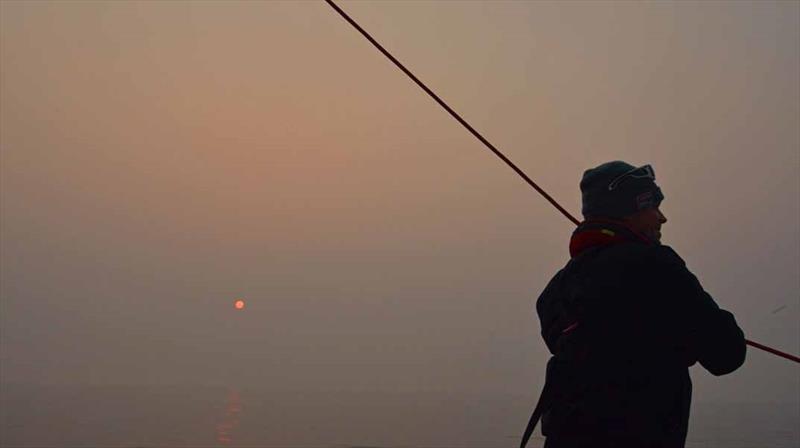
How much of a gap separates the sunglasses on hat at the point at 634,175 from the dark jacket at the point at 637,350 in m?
0.36

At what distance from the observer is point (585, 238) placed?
4367mm

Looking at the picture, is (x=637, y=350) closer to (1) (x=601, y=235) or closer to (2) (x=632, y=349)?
(2) (x=632, y=349)

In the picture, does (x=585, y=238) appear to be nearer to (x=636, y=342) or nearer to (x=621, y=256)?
(x=621, y=256)

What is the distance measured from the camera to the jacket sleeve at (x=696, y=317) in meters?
3.93

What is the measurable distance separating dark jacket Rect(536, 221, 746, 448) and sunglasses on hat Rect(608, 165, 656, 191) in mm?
361

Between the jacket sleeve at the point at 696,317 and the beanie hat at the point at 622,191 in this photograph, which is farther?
the beanie hat at the point at 622,191

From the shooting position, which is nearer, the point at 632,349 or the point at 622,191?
the point at 632,349

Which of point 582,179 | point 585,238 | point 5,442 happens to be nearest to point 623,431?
point 585,238

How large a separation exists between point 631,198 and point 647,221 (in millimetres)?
132

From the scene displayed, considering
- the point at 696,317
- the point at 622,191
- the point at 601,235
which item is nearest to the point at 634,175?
the point at 622,191

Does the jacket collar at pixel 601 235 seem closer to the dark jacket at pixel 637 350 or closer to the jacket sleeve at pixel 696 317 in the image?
the dark jacket at pixel 637 350

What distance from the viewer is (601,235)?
4293 millimetres

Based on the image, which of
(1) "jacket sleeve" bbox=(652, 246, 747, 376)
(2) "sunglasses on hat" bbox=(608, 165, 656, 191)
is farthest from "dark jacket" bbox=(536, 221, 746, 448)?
(2) "sunglasses on hat" bbox=(608, 165, 656, 191)

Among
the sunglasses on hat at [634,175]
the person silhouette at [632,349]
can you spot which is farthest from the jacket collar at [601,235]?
the sunglasses on hat at [634,175]
